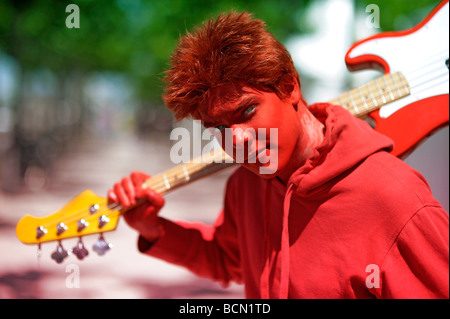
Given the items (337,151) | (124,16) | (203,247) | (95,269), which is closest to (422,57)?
(337,151)

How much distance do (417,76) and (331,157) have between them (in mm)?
565

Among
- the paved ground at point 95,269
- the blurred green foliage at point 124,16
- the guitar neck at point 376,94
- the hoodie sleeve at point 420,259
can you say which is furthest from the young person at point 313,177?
Result: the blurred green foliage at point 124,16

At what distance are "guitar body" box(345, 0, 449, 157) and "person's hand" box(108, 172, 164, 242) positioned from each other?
0.96m

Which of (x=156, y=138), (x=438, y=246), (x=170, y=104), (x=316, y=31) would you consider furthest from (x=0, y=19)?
(x=156, y=138)

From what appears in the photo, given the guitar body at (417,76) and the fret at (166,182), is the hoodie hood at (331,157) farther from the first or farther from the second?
the fret at (166,182)

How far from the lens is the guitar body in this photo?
1.86 meters

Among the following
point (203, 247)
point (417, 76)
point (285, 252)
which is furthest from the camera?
point (203, 247)

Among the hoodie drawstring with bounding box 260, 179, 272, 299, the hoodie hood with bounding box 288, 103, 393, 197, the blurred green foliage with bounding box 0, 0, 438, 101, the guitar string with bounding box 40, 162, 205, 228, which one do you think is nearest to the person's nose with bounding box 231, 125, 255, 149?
the hoodie hood with bounding box 288, 103, 393, 197

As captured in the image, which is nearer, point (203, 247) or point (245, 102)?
point (245, 102)

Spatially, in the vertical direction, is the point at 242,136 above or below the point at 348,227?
above

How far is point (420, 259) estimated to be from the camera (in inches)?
55.9

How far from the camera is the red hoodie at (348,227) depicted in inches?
56.8

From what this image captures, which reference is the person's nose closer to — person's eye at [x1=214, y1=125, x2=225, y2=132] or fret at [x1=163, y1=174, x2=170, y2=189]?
person's eye at [x1=214, y1=125, x2=225, y2=132]

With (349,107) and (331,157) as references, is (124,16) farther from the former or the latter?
(331,157)
